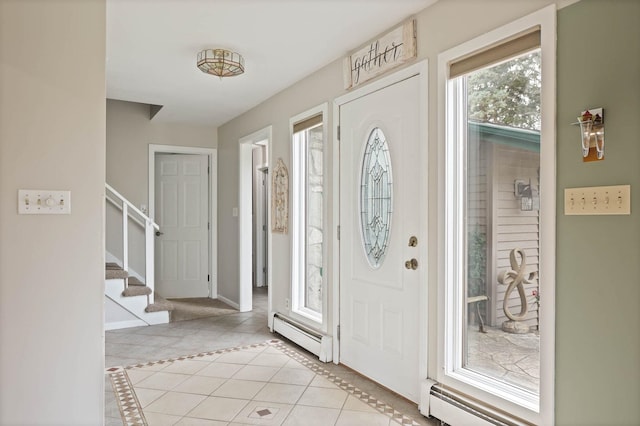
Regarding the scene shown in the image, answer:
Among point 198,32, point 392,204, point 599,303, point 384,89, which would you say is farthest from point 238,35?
point 599,303

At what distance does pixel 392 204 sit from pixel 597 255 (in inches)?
51.3

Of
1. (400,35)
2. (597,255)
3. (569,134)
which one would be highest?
(400,35)

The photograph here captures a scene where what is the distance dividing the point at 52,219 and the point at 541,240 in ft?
7.48

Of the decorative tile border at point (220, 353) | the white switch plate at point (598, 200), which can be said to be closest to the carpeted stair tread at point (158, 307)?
the decorative tile border at point (220, 353)

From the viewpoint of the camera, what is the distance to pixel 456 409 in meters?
2.21

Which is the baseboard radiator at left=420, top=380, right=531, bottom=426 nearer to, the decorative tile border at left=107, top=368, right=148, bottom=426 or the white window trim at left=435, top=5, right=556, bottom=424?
the white window trim at left=435, top=5, right=556, bottom=424

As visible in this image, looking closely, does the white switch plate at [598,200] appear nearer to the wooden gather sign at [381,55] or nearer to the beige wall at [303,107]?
the beige wall at [303,107]

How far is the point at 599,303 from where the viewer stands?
168 cm

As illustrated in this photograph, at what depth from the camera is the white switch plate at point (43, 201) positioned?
1.95m

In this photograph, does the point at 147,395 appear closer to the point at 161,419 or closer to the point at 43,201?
the point at 161,419

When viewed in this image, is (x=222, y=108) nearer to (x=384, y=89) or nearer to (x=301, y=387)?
(x=384, y=89)

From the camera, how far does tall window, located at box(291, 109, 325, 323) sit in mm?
3816

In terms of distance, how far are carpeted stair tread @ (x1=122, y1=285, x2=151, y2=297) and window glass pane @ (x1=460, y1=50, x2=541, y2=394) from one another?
3524mm

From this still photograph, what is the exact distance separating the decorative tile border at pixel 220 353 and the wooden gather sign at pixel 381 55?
215 cm
